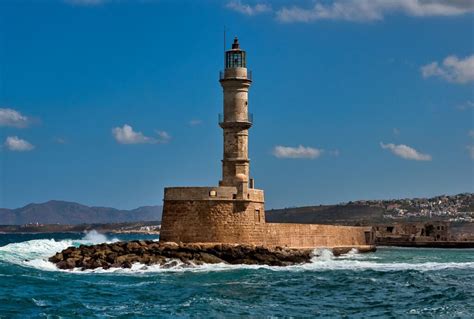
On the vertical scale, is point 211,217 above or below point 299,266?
above

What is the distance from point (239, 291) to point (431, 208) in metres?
100

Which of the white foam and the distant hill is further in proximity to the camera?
the distant hill

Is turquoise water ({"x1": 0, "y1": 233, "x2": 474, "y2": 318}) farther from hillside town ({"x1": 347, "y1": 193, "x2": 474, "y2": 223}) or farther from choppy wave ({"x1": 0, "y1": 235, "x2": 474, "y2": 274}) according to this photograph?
hillside town ({"x1": 347, "y1": 193, "x2": 474, "y2": 223})

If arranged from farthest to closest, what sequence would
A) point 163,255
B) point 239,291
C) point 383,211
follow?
point 383,211 → point 163,255 → point 239,291

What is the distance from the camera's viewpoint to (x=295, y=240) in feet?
119

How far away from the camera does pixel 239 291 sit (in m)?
23.7

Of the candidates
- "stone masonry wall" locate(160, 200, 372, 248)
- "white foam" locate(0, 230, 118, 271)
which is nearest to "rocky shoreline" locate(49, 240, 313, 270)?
"white foam" locate(0, 230, 118, 271)

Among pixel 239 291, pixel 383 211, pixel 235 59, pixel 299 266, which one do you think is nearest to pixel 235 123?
pixel 235 59

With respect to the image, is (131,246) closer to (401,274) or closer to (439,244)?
(401,274)

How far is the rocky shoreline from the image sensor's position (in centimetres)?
3023

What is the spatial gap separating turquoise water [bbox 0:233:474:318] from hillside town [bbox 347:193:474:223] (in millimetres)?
73679

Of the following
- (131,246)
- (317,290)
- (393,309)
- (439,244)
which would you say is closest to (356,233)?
(439,244)

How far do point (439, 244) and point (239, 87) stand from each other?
25266 millimetres

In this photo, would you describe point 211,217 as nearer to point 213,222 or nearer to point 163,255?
point 213,222
